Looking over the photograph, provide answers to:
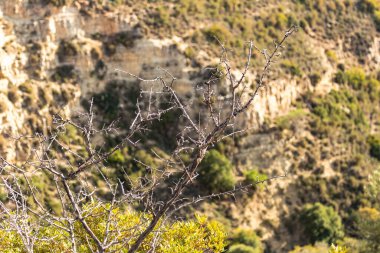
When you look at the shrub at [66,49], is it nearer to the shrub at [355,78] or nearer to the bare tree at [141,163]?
the shrub at [355,78]

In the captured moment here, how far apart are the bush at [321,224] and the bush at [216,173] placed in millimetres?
5869

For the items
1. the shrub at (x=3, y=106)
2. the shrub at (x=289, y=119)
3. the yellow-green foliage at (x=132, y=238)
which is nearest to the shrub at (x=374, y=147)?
the shrub at (x=289, y=119)

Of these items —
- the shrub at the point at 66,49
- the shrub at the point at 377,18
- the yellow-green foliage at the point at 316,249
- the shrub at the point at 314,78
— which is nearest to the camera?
the yellow-green foliage at the point at 316,249

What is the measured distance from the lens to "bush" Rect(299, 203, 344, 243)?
35312 millimetres

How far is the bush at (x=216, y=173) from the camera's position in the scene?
35250 millimetres

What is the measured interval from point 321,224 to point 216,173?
8.10 metres

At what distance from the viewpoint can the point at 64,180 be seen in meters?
7.03

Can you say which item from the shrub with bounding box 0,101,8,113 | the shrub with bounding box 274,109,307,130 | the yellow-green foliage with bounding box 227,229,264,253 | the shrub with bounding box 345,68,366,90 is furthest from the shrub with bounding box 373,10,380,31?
the shrub with bounding box 0,101,8,113

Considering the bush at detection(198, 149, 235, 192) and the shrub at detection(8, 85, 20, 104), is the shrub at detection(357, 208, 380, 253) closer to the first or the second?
the bush at detection(198, 149, 235, 192)

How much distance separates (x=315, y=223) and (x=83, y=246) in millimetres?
26897

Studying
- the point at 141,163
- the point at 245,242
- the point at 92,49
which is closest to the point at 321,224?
the point at 245,242

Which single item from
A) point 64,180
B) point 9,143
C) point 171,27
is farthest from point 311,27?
point 64,180

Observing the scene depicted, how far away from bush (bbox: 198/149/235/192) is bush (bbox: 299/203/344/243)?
19.3 feet

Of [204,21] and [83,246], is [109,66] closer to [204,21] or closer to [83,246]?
[204,21]
